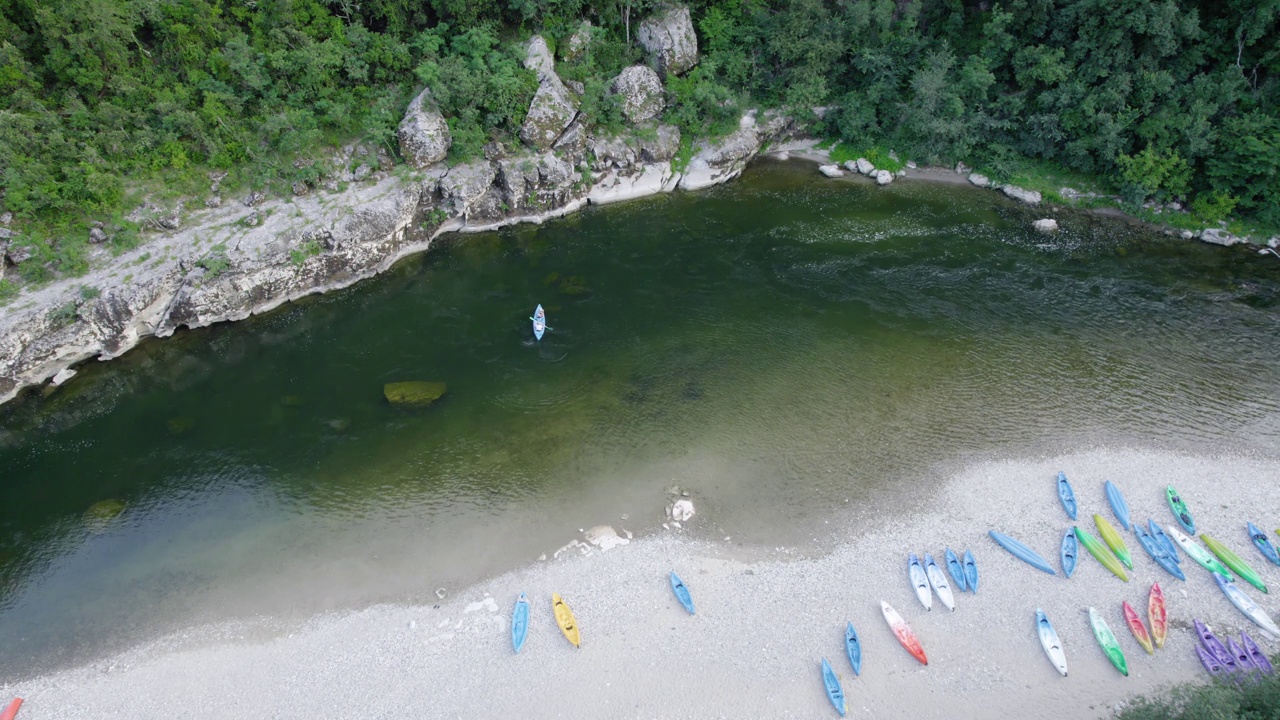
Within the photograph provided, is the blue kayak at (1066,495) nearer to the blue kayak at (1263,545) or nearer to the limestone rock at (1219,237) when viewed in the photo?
the blue kayak at (1263,545)

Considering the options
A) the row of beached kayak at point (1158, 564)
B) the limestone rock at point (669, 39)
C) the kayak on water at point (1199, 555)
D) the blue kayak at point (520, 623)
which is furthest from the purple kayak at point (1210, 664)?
the limestone rock at point (669, 39)

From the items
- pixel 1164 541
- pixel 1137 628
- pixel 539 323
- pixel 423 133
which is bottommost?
pixel 1137 628

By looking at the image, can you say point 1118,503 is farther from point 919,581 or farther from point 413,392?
point 413,392

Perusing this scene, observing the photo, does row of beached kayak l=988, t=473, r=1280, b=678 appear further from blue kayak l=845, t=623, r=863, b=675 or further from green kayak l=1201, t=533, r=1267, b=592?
blue kayak l=845, t=623, r=863, b=675

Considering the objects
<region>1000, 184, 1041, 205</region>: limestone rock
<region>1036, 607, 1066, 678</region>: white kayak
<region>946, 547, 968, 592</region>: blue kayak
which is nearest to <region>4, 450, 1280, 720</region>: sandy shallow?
<region>1036, 607, 1066, 678</region>: white kayak

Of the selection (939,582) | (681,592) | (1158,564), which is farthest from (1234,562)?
(681,592)

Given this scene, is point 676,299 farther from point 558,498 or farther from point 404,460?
point 404,460

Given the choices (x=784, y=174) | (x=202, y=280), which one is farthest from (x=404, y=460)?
(x=784, y=174)

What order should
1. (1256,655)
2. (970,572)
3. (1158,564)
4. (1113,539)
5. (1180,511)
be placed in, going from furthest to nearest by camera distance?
(1180,511) < (1113,539) < (1158,564) < (970,572) < (1256,655)
